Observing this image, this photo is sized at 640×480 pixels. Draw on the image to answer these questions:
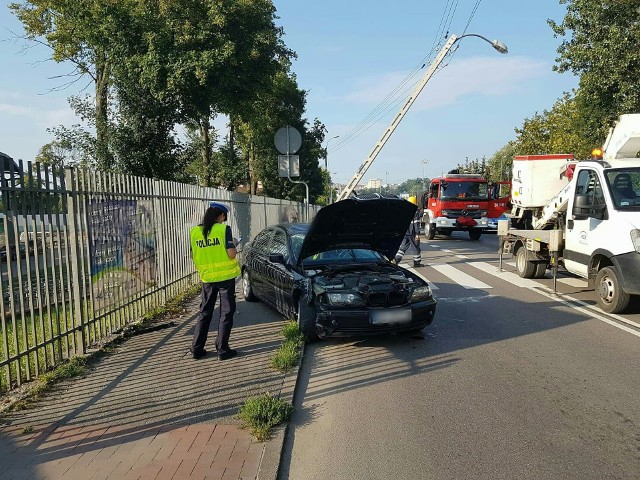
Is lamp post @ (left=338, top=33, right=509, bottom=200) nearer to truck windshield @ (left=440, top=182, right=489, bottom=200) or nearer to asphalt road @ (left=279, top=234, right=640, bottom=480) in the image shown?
truck windshield @ (left=440, top=182, right=489, bottom=200)

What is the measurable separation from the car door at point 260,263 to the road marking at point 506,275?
553 centimetres

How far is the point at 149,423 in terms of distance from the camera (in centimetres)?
446

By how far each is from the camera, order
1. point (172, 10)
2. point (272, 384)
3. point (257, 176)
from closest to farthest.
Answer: point (272, 384), point (172, 10), point (257, 176)

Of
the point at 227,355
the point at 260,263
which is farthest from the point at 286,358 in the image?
the point at 260,263

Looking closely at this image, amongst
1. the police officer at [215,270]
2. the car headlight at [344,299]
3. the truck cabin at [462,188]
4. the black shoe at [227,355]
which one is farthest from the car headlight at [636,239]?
the truck cabin at [462,188]

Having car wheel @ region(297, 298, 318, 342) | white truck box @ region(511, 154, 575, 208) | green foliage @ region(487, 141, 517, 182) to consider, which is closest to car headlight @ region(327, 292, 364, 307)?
car wheel @ region(297, 298, 318, 342)

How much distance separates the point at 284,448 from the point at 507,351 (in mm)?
3482

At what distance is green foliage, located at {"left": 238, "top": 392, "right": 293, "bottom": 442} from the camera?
13.9ft

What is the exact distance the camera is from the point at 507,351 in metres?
6.47

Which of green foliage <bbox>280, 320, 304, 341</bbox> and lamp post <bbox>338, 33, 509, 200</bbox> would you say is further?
lamp post <bbox>338, 33, 509, 200</bbox>

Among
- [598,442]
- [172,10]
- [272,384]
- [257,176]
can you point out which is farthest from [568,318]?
[257,176]

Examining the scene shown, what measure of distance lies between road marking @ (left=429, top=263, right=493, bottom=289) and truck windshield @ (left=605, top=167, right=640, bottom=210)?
360cm

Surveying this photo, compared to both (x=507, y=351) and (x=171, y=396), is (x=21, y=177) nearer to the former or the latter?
(x=171, y=396)

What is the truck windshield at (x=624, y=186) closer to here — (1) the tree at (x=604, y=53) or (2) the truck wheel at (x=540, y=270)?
(2) the truck wheel at (x=540, y=270)
